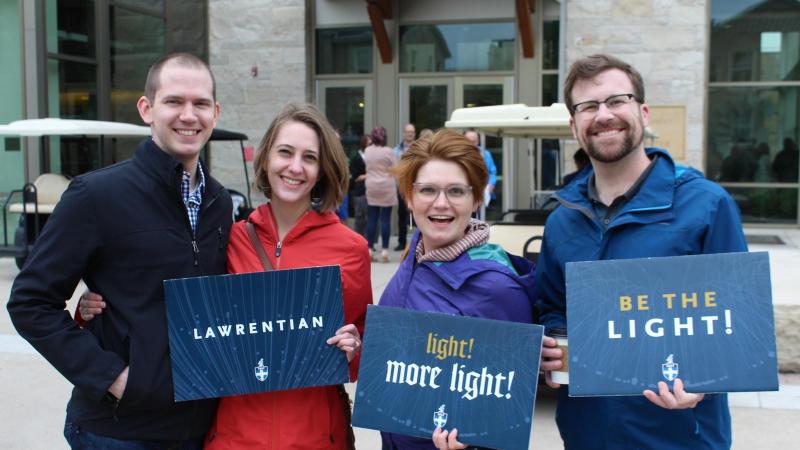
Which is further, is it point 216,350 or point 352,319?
point 352,319

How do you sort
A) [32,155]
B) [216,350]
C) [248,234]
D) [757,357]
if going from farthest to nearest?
[32,155] → [248,234] → [216,350] → [757,357]

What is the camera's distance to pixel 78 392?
2486 millimetres

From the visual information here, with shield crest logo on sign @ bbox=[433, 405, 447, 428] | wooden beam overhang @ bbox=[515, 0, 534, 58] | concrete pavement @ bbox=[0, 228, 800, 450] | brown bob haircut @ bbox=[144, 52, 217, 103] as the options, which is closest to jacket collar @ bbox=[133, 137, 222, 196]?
brown bob haircut @ bbox=[144, 52, 217, 103]

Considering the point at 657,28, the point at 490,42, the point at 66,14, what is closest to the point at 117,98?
the point at 66,14

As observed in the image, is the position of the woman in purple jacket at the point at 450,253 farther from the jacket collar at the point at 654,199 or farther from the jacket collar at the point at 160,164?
the jacket collar at the point at 160,164

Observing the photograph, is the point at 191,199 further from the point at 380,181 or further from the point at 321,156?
the point at 380,181

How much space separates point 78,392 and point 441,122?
43.1ft

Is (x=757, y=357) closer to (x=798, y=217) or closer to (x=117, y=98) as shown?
(x=798, y=217)

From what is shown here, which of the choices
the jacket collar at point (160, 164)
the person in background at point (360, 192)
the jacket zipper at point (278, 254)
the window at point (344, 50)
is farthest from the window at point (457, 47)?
the jacket collar at point (160, 164)

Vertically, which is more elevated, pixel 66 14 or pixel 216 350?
pixel 66 14

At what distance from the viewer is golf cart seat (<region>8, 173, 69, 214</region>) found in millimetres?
10750

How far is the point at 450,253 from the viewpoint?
2500 mm

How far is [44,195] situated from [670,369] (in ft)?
36.2

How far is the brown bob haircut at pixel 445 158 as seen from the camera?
2543 millimetres
